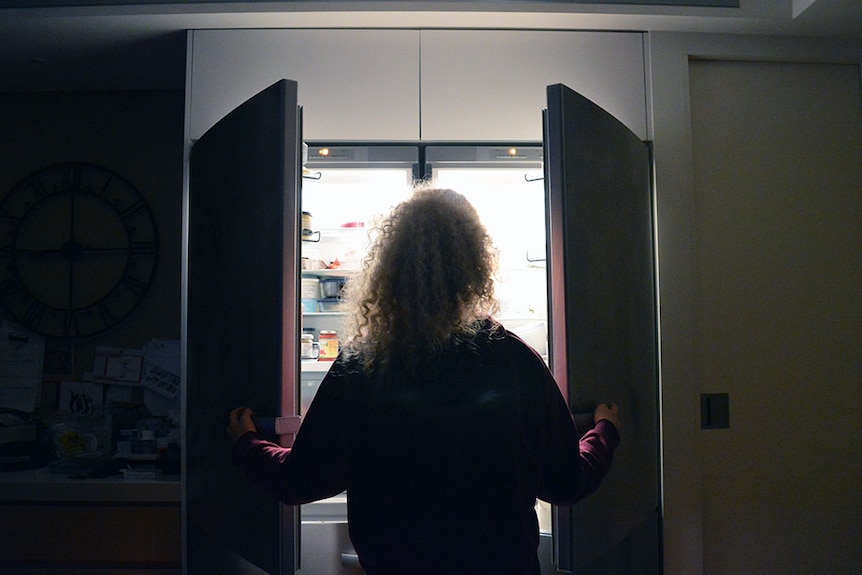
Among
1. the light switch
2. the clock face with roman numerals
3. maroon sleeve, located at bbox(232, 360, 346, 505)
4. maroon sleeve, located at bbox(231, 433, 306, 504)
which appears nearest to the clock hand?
the clock face with roman numerals

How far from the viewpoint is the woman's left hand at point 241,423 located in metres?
1.13

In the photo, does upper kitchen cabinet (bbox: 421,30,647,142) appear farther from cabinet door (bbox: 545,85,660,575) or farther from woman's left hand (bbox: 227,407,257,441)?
woman's left hand (bbox: 227,407,257,441)

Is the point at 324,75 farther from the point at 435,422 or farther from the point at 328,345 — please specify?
the point at 435,422

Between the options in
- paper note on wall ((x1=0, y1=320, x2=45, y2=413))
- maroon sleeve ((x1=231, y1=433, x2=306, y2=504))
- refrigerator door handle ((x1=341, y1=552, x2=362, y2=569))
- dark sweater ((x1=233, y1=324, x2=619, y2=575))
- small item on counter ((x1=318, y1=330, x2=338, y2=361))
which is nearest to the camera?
dark sweater ((x1=233, y1=324, x2=619, y2=575))

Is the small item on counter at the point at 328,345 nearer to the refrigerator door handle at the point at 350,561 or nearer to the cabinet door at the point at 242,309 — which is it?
the cabinet door at the point at 242,309

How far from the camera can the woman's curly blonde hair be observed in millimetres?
875

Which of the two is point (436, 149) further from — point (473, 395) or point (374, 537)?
point (374, 537)

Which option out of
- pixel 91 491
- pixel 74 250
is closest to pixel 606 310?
pixel 91 491

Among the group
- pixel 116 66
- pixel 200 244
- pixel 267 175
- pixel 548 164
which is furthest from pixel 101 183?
pixel 548 164

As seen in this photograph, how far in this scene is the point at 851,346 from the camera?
1.62m

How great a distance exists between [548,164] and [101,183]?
1.77 meters

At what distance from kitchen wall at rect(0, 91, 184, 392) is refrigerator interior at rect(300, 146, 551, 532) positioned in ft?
2.21

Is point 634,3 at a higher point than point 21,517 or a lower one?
higher

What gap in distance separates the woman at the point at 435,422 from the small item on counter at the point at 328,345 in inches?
31.6
